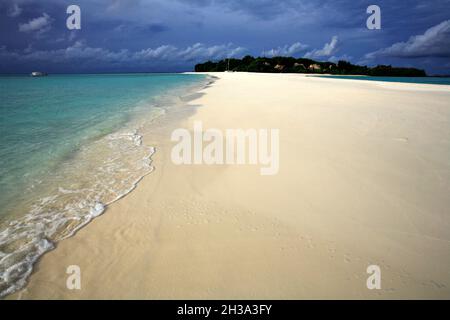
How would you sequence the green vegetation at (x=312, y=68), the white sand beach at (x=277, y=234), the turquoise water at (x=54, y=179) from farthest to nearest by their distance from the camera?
the green vegetation at (x=312, y=68) < the turquoise water at (x=54, y=179) < the white sand beach at (x=277, y=234)

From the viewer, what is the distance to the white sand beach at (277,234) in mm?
2225

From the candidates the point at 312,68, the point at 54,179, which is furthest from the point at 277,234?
the point at 312,68

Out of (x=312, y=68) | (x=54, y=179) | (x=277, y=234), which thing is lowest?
(x=277, y=234)

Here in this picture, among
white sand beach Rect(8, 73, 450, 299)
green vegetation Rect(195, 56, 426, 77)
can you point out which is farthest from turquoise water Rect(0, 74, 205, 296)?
green vegetation Rect(195, 56, 426, 77)

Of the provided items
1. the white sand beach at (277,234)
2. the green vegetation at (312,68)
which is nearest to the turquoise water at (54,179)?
the white sand beach at (277,234)

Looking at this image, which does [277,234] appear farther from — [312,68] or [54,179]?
[312,68]

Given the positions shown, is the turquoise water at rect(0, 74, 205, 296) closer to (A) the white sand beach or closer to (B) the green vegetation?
(A) the white sand beach

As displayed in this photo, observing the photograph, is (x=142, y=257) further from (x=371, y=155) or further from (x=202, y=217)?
(x=371, y=155)

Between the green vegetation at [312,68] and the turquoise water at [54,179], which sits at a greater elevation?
the green vegetation at [312,68]

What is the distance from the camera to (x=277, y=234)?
284cm

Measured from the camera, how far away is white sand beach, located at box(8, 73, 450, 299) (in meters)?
2.22

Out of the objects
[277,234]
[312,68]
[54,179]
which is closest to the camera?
[277,234]

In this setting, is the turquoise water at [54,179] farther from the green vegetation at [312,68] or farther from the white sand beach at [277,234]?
the green vegetation at [312,68]

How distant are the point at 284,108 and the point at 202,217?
7700 millimetres
